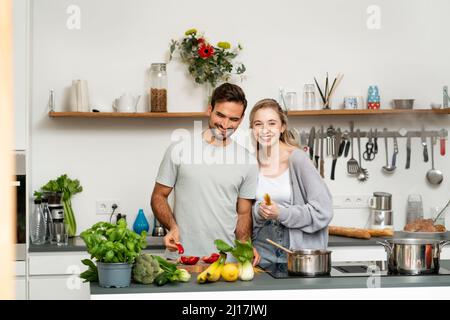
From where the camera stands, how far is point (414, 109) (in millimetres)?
→ 4777

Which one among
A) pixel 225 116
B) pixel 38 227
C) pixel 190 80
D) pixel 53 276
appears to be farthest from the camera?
pixel 190 80

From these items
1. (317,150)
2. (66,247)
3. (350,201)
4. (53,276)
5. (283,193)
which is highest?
(317,150)

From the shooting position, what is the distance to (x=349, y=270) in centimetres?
311

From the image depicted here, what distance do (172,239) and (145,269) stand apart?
56 centimetres

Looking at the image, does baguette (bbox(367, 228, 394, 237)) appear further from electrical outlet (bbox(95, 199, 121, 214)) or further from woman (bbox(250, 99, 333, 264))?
electrical outlet (bbox(95, 199, 121, 214))

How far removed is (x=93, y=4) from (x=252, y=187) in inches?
76.1

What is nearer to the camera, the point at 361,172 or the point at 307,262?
the point at 307,262

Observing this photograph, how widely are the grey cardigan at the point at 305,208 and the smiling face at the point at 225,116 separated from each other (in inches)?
13.7

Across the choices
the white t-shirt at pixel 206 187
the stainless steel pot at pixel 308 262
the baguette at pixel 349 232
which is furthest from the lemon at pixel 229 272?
the baguette at pixel 349 232

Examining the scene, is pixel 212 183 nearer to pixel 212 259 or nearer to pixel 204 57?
pixel 212 259

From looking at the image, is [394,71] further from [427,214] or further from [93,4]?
[93,4]

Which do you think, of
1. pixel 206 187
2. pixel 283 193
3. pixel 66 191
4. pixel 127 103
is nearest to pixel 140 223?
pixel 66 191

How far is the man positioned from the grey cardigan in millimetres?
169

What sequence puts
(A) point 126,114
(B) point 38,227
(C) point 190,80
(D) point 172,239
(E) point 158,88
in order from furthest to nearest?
(C) point 190,80 → (E) point 158,88 → (A) point 126,114 → (B) point 38,227 → (D) point 172,239
